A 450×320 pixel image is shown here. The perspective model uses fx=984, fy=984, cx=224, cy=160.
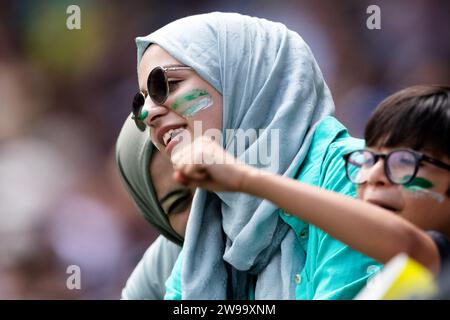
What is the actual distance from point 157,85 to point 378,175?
2.89ft

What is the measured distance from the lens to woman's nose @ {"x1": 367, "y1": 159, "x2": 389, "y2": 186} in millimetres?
1961

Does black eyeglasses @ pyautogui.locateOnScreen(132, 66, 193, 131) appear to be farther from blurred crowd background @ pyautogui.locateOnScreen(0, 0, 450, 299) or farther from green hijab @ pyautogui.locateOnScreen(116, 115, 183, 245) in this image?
blurred crowd background @ pyautogui.locateOnScreen(0, 0, 450, 299)

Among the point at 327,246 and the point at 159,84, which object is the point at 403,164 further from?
the point at 159,84

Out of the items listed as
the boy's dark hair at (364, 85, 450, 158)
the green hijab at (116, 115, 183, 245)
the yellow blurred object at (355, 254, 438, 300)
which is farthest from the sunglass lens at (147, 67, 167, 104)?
the yellow blurred object at (355, 254, 438, 300)

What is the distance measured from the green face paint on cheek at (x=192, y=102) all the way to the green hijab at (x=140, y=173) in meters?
0.67

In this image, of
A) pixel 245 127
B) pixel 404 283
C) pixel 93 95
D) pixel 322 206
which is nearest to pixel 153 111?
pixel 245 127

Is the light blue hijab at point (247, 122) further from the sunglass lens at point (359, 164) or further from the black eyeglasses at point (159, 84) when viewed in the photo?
the sunglass lens at point (359, 164)

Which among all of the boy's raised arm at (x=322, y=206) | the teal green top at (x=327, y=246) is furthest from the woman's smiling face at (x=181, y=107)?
the boy's raised arm at (x=322, y=206)

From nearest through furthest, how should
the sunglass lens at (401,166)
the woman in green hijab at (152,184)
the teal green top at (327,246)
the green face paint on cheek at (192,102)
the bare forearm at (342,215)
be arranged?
the bare forearm at (342,215) → the sunglass lens at (401,166) → the teal green top at (327,246) → the green face paint on cheek at (192,102) → the woman in green hijab at (152,184)

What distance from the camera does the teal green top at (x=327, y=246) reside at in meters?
2.27
